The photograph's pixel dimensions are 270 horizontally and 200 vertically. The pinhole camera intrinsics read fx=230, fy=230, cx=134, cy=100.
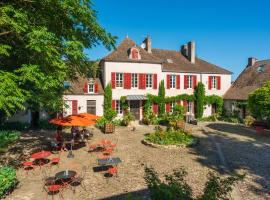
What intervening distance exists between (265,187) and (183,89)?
2002 cm

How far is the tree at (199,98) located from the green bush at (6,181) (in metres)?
23.8

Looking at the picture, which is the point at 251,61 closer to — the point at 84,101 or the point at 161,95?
the point at 161,95

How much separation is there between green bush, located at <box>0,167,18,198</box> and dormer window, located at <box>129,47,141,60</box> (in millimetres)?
18956

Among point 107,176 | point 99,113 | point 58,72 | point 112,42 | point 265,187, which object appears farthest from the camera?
point 99,113

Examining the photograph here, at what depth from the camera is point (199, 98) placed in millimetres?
28781

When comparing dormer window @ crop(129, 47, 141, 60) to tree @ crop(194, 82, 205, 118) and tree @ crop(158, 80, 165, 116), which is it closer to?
tree @ crop(158, 80, 165, 116)

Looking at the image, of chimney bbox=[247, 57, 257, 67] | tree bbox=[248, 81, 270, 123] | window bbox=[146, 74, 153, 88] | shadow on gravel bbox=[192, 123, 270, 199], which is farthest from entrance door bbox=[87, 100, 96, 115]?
chimney bbox=[247, 57, 257, 67]

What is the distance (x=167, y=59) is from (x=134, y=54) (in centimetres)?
590

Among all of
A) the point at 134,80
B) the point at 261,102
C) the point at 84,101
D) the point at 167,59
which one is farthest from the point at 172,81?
the point at 261,102

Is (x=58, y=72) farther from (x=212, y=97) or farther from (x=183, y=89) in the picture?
(x=212, y=97)

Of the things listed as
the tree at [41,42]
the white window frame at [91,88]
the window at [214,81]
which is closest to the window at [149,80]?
the white window frame at [91,88]

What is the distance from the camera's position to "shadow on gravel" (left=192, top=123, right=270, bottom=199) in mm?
9883

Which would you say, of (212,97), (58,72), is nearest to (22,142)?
(58,72)

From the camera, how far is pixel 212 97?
1172 inches
